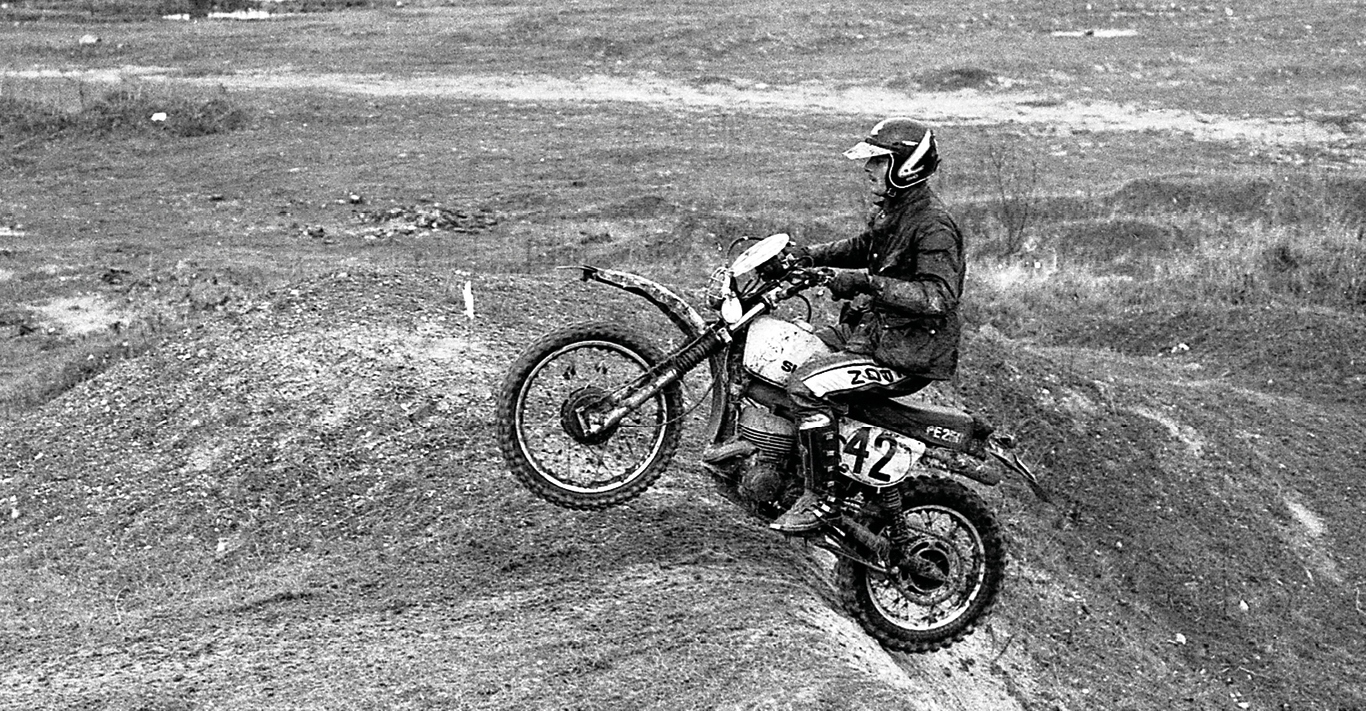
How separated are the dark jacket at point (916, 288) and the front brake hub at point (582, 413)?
1.22 meters

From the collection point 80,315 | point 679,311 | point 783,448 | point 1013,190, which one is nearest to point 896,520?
point 783,448

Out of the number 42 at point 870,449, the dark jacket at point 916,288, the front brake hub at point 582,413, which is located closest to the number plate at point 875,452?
the number 42 at point 870,449

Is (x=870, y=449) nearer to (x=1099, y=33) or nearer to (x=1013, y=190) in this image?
(x=1013, y=190)

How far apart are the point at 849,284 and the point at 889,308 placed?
0.24 m

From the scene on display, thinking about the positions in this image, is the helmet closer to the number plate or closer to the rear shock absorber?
the number plate

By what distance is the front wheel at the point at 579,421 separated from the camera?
255 inches

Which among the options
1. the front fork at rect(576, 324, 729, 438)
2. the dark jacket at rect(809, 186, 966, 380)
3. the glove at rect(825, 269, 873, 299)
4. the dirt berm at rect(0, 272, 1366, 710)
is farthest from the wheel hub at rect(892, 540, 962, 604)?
the front fork at rect(576, 324, 729, 438)

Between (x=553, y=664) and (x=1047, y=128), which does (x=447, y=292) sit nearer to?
(x=553, y=664)

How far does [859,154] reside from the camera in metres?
6.30

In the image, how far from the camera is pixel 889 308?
6270 mm

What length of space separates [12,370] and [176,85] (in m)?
19.8

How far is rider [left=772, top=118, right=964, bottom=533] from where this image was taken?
629 centimetres

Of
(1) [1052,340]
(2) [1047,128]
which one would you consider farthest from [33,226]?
(2) [1047,128]

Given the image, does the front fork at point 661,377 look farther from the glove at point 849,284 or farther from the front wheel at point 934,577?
the front wheel at point 934,577
